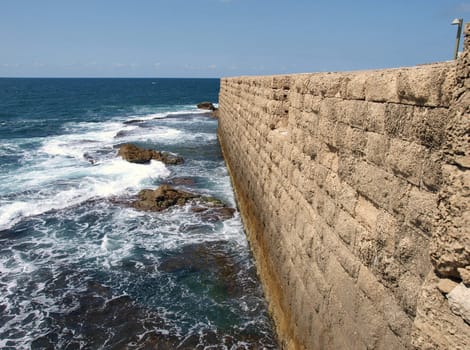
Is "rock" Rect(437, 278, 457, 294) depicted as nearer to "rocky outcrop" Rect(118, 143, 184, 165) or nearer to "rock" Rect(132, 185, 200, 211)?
"rock" Rect(132, 185, 200, 211)

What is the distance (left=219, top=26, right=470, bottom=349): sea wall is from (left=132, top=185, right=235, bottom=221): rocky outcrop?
609 centimetres

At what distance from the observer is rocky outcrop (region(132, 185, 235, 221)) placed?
12.1 m

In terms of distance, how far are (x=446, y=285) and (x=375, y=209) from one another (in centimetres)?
107

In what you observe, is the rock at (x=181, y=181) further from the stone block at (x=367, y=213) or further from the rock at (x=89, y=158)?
the stone block at (x=367, y=213)

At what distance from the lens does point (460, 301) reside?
1916 millimetres

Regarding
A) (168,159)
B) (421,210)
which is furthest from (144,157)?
(421,210)

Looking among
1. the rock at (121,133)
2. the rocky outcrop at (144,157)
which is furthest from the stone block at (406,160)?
the rock at (121,133)

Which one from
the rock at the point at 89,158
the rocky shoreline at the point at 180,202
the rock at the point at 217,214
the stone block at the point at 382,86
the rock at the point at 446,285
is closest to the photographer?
the rock at the point at 446,285

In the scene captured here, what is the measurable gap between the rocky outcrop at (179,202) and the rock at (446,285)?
9762 mm

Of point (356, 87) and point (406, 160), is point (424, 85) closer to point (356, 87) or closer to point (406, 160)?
point (406, 160)

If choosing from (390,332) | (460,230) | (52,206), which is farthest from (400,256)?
(52,206)

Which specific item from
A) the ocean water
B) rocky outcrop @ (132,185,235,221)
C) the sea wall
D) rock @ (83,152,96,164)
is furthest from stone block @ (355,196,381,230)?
rock @ (83,152,96,164)

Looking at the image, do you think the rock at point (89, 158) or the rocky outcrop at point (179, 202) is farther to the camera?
the rock at point (89, 158)

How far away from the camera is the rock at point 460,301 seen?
6.16ft
